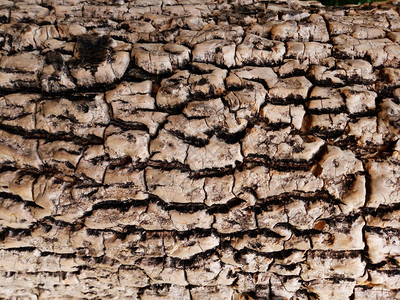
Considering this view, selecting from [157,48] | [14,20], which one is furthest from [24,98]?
[157,48]

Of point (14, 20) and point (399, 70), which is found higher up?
point (14, 20)

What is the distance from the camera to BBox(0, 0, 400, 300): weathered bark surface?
1.74m

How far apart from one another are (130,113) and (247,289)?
41.2 inches

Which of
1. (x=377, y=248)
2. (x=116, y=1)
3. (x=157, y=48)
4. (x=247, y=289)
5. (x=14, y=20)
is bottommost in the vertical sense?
(x=247, y=289)

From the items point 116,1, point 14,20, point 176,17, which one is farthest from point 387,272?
point 14,20

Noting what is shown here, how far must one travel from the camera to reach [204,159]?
1755 millimetres

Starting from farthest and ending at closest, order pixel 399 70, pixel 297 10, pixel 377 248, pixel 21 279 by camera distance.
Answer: pixel 297 10 → pixel 21 279 → pixel 399 70 → pixel 377 248

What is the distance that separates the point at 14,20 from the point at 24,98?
0.53 meters

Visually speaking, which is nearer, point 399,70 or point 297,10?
point 399,70

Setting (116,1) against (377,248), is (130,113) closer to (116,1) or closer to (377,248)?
(116,1)

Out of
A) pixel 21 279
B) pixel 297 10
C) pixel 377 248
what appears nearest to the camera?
pixel 377 248

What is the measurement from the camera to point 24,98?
190 cm

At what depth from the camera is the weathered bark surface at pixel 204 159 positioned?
1737mm

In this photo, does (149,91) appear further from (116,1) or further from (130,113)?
(116,1)
